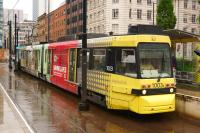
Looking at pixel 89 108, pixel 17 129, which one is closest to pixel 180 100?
pixel 89 108

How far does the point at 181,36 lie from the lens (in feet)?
71.3

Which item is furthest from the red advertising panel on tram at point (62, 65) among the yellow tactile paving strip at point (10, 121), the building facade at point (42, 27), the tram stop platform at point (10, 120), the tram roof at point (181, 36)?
the building facade at point (42, 27)

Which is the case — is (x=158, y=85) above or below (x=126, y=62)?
below

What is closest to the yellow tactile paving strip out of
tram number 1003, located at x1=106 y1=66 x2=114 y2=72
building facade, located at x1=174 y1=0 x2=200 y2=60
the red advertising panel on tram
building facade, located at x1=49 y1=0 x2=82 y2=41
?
tram number 1003, located at x1=106 y1=66 x2=114 y2=72

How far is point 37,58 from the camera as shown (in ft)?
108

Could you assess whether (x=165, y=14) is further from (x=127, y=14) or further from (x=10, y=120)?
(x=10, y=120)

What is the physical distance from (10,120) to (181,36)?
11275mm

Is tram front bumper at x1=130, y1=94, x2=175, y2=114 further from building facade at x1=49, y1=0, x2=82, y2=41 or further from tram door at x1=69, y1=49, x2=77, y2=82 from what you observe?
building facade at x1=49, y1=0, x2=82, y2=41

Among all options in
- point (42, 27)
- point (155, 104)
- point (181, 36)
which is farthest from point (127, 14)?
point (42, 27)

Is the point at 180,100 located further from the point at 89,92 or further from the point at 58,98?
the point at 58,98

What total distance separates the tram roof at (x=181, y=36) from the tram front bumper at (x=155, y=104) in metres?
6.19

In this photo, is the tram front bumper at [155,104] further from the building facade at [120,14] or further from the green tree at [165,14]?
the building facade at [120,14]

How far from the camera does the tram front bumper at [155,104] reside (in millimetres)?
14125

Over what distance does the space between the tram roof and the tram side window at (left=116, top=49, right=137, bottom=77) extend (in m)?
5.56
